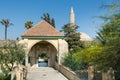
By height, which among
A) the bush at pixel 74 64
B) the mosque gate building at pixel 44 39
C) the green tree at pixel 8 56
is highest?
the mosque gate building at pixel 44 39

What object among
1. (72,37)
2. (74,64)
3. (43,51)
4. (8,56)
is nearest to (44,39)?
(43,51)

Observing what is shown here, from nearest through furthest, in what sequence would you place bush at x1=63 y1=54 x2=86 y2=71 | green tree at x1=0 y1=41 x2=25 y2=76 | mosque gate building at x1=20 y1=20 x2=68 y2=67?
green tree at x1=0 y1=41 x2=25 y2=76
bush at x1=63 y1=54 x2=86 y2=71
mosque gate building at x1=20 y1=20 x2=68 y2=67

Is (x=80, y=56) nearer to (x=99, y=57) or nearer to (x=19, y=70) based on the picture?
(x=19, y=70)

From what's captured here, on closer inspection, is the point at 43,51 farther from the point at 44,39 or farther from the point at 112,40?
the point at 112,40

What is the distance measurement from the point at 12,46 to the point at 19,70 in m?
6.99

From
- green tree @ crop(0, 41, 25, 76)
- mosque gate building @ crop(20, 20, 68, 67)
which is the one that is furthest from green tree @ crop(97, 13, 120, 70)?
mosque gate building @ crop(20, 20, 68, 67)

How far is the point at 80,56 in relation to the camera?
79.6ft

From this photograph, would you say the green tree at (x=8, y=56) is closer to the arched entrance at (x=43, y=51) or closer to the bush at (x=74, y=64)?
the bush at (x=74, y=64)

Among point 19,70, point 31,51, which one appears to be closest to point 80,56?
point 19,70

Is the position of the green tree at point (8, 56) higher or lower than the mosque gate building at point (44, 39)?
lower

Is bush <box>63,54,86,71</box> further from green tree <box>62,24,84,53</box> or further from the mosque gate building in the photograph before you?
green tree <box>62,24,84,53</box>

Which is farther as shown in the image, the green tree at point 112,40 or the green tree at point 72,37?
the green tree at point 72,37

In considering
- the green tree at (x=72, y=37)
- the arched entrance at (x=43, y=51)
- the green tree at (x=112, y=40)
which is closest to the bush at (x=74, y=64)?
the arched entrance at (x=43, y=51)

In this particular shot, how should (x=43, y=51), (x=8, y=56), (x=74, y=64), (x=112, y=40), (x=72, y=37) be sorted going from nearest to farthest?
(x=112, y=40) → (x=8, y=56) → (x=74, y=64) → (x=43, y=51) → (x=72, y=37)
